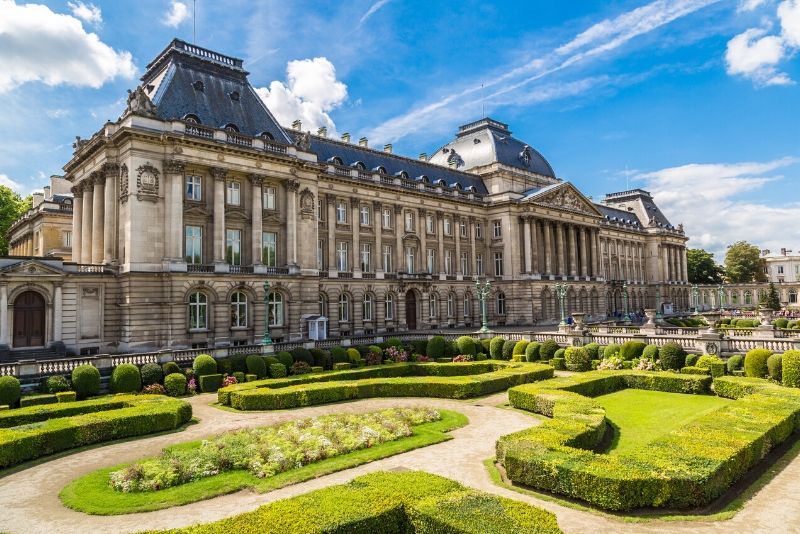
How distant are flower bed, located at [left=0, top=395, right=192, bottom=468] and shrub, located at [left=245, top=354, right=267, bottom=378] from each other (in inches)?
315

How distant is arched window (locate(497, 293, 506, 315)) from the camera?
71.2 metres

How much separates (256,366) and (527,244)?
46554mm

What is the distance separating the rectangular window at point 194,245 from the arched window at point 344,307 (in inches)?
650

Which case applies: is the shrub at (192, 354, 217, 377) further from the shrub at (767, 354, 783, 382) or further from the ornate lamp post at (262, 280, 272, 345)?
the shrub at (767, 354, 783, 382)

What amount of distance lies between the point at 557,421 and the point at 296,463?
8871 mm

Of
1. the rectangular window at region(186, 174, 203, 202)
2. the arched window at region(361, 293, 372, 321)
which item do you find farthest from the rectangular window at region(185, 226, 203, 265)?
the arched window at region(361, 293, 372, 321)

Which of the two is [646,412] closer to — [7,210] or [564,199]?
[564,199]

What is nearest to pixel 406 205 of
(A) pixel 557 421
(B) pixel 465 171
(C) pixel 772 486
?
(B) pixel 465 171

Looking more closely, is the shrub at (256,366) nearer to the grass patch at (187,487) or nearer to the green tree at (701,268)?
the grass patch at (187,487)

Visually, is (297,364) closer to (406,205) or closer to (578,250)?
(406,205)

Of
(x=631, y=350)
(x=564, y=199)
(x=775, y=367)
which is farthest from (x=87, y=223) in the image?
(x=564, y=199)

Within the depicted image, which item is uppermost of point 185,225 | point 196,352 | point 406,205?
point 406,205

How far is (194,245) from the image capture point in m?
41.7

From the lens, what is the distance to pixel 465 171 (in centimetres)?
7438
